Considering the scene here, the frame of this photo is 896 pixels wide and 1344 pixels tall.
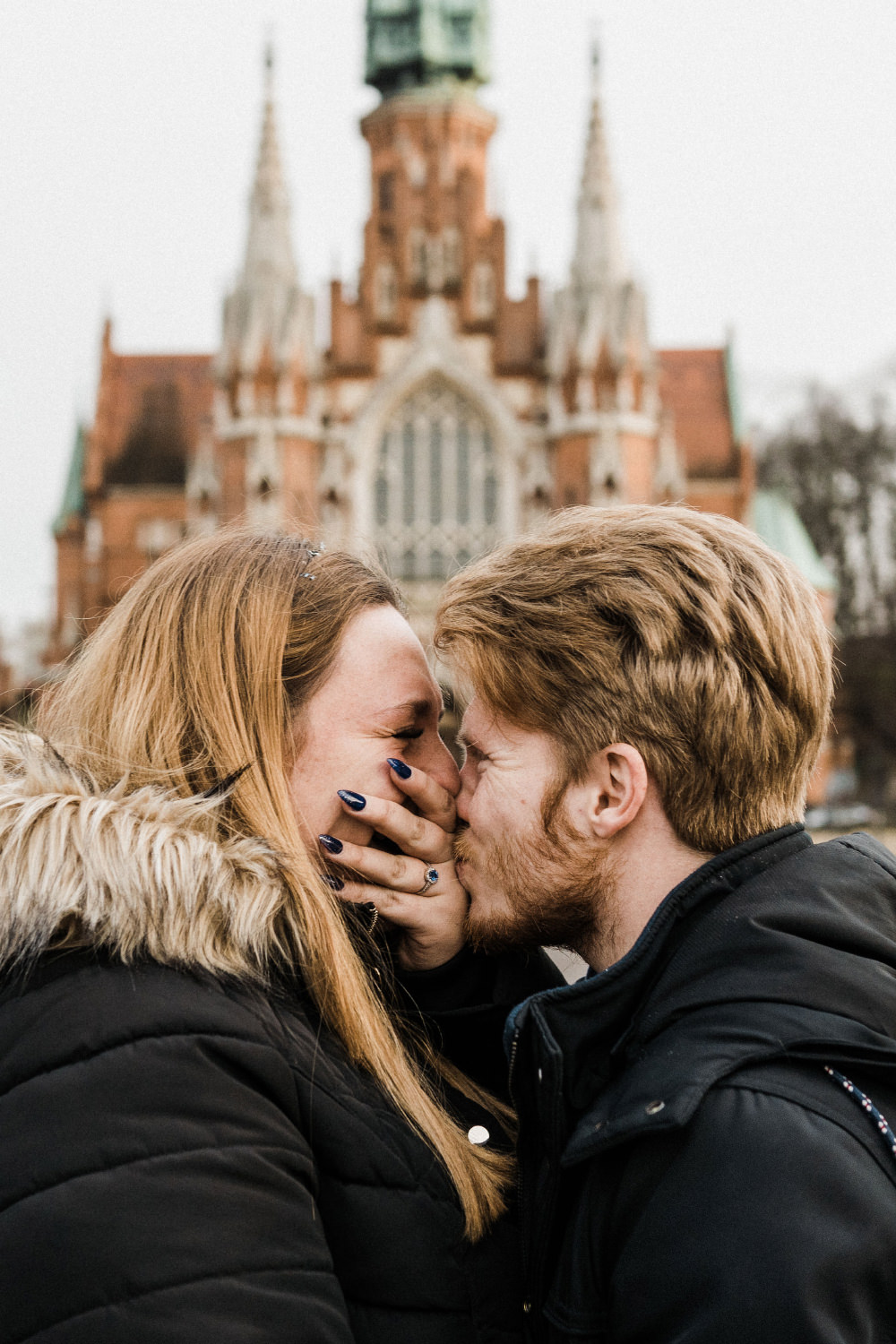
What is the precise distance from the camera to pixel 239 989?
5.49 feet

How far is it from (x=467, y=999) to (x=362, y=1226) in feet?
2.37

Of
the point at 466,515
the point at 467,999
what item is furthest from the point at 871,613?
the point at 467,999

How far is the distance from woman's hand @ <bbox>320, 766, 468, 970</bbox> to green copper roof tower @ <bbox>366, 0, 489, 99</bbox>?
118ft

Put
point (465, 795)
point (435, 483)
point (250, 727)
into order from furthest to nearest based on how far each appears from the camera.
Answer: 1. point (435, 483)
2. point (465, 795)
3. point (250, 727)

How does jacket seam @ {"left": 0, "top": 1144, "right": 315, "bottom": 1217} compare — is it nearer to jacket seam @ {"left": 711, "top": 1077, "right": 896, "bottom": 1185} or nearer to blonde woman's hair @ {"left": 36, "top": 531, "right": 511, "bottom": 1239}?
blonde woman's hair @ {"left": 36, "top": 531, "right": 511, "bottom": 1239}

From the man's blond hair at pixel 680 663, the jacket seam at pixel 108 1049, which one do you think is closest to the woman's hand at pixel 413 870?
the man's blond hair at pixel 680 663

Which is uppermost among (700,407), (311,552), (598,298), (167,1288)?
(598,298)

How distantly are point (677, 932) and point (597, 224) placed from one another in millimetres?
27440

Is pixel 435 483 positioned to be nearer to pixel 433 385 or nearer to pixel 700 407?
Result: pixel 433 385

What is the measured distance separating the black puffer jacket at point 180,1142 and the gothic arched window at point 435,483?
23947 millimetres

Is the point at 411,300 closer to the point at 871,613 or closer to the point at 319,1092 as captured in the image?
the point at 871,613

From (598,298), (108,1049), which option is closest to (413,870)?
(108,1049)

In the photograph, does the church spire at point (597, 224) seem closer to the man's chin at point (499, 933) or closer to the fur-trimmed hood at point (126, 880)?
the man's chin at point (499, 933)

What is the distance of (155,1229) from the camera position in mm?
1381
